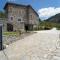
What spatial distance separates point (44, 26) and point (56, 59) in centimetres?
2770

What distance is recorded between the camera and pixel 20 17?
1236 inches

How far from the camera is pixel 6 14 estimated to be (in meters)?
30.4

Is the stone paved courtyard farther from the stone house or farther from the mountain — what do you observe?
the mountain

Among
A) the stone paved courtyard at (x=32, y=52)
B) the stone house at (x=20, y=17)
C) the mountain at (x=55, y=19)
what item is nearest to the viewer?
the stone paved courtyard at (x=32, y=52)

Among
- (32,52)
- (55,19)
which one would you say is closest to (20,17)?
(55,19)

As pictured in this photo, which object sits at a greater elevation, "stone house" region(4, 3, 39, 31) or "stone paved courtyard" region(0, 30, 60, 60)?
"stone house" region(4, 3, 39, 31)

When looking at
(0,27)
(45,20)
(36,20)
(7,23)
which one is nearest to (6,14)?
(7,23)

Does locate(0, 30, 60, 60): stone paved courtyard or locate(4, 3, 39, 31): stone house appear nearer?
locate(0, 30, 60, 60): stone paved courtyard

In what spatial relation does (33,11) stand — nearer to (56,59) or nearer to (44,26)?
(44,26)

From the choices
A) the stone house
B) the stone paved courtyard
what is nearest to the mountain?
the stone house

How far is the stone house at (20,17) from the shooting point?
30172 mm

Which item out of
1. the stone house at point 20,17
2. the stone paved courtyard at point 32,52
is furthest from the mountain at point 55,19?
the stone paved courtyard at point 32,52

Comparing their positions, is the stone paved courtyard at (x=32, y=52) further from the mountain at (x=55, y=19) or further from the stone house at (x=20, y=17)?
the mountain at (x=55, y=19)

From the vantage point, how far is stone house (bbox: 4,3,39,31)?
30172mm
